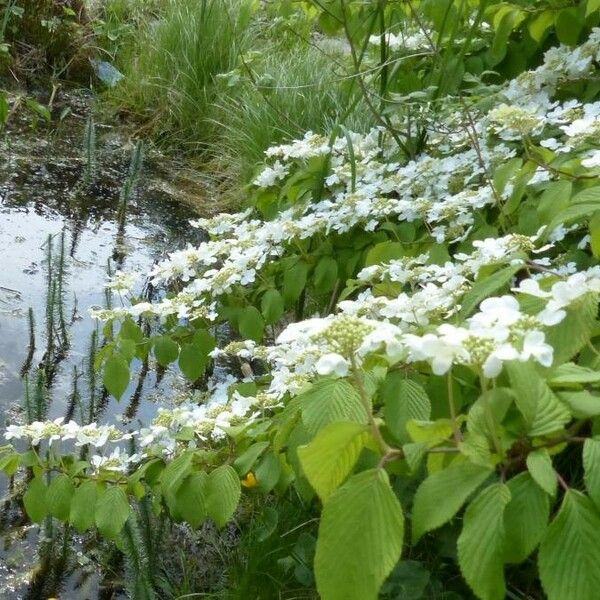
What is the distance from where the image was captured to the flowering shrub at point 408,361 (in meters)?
0.69

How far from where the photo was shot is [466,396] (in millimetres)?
1086

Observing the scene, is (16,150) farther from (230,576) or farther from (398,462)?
(398,462)

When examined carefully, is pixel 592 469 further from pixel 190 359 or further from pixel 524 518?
pixel 190 359

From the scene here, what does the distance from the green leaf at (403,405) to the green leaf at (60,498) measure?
669mm

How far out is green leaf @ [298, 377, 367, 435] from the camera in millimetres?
872

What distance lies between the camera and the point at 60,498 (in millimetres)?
1385

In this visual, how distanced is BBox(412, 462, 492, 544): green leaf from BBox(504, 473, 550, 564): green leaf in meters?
0.03

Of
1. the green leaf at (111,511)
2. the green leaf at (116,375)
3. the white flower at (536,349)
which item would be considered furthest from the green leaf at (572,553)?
the green leaf at (116,375)

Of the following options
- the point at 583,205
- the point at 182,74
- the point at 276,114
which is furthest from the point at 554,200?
the point at 182,74

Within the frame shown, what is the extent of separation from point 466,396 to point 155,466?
2.01ft

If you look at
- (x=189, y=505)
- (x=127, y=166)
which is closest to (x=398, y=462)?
(x=189, y=505)

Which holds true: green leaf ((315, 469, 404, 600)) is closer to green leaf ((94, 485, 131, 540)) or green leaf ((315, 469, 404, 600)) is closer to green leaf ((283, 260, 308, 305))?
green leaf ((94, 485, 131, 540))

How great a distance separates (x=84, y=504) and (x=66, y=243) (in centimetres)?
237

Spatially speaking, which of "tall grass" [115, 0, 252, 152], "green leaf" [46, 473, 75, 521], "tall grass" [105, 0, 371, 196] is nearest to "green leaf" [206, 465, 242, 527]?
"green leaf" [46, 473, 75, 521]
